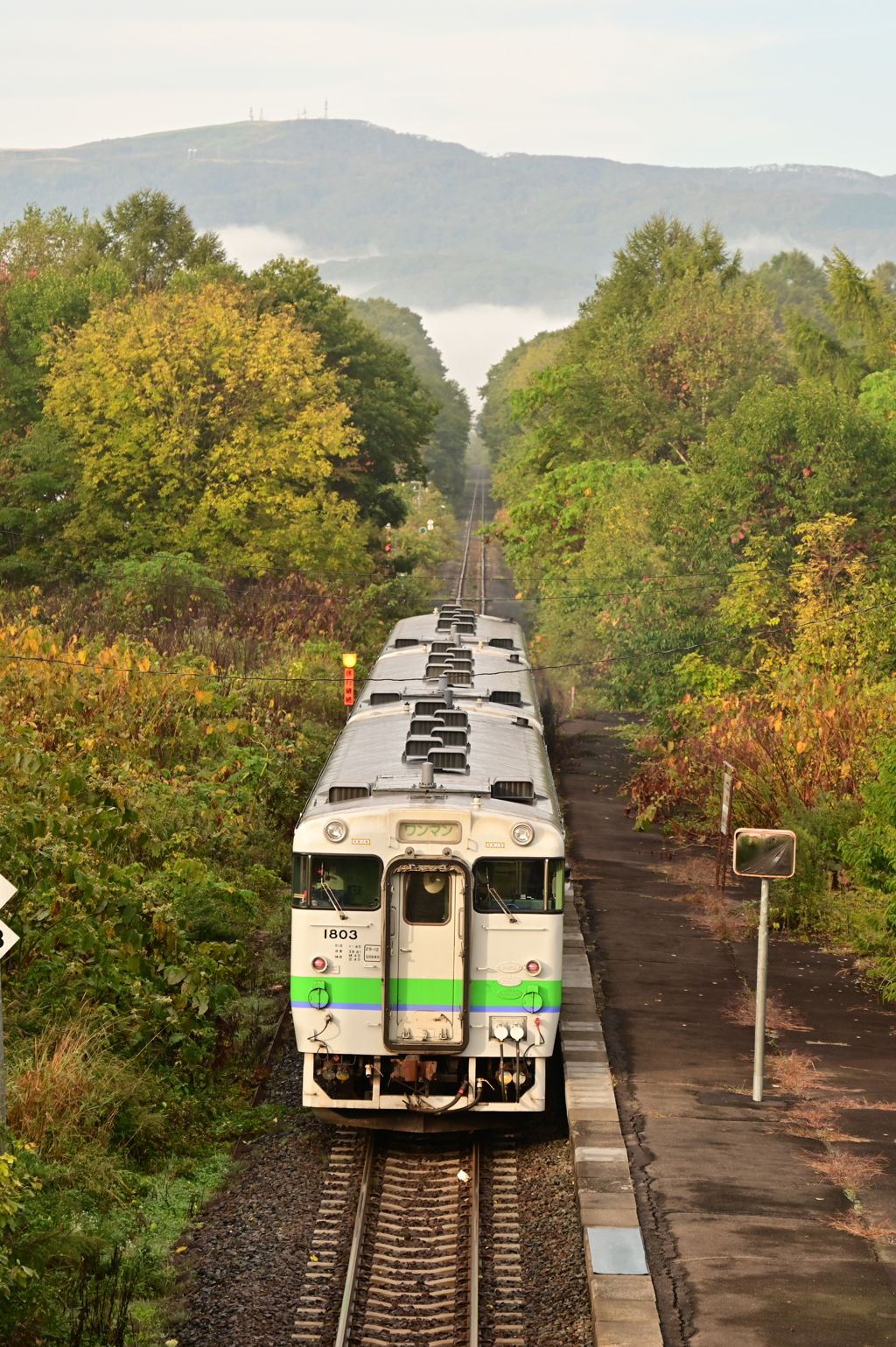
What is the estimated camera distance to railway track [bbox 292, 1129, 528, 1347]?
10.1 m

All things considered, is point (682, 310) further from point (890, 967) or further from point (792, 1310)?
point (792, 1310)

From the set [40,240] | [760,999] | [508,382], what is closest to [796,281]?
[508,382]

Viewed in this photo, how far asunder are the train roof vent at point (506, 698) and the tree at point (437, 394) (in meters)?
61.4

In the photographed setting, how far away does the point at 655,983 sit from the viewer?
17.8 meters

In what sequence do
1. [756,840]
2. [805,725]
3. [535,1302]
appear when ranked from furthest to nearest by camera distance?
[805,725]
[756,840]
[535,1302]

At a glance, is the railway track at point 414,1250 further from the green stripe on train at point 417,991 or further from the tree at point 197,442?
the tree at point 197,442

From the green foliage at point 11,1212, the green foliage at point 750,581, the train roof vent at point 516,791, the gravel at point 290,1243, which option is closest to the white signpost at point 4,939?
the green foliage at point 11,1212

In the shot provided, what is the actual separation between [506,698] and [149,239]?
62.1m

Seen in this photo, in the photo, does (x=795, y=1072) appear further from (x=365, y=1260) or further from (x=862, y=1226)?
(x=365, y=1260)

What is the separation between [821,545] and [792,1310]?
2321cm

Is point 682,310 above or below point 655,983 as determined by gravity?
above

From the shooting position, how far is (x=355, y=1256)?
10961 mm

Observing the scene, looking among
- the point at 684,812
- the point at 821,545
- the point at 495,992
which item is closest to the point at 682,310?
the point at 821,545

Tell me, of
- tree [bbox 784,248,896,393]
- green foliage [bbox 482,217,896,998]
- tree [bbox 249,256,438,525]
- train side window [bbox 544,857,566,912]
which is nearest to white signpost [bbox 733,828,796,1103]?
train side window [bbox 544,857,566,912]
